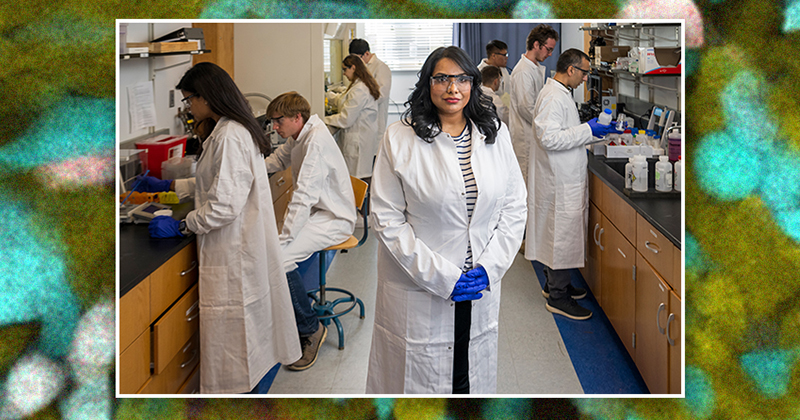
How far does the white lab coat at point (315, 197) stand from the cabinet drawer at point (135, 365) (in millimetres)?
766

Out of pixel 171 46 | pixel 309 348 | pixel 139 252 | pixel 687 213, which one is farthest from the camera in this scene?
pixel 171 46

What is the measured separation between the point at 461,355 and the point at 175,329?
847 millimetres

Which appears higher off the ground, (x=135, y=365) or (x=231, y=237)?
(x=231, y=237)

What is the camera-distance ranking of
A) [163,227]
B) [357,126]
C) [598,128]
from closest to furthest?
[163,227], [598,128], [357,126]

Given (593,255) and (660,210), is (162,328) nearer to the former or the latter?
(660,210)

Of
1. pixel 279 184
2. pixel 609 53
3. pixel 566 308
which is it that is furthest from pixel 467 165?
pixel 279 184

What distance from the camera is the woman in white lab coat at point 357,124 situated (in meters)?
3.60

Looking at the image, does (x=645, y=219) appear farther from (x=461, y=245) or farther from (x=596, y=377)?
(x=461, y=245)

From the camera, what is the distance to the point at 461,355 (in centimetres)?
134

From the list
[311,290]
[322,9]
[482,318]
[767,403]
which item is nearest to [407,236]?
[482,318]

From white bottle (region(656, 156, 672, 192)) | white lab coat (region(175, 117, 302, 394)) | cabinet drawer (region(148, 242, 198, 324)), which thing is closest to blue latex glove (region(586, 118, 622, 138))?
white bottle (region(656, 156, 672, 192))

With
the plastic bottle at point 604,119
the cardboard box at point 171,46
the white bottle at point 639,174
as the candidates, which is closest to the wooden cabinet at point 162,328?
the cardboard box at point 171,46

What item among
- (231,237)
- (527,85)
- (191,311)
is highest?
(527,85)

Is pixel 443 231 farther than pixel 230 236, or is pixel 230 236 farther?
pixel 230 236
